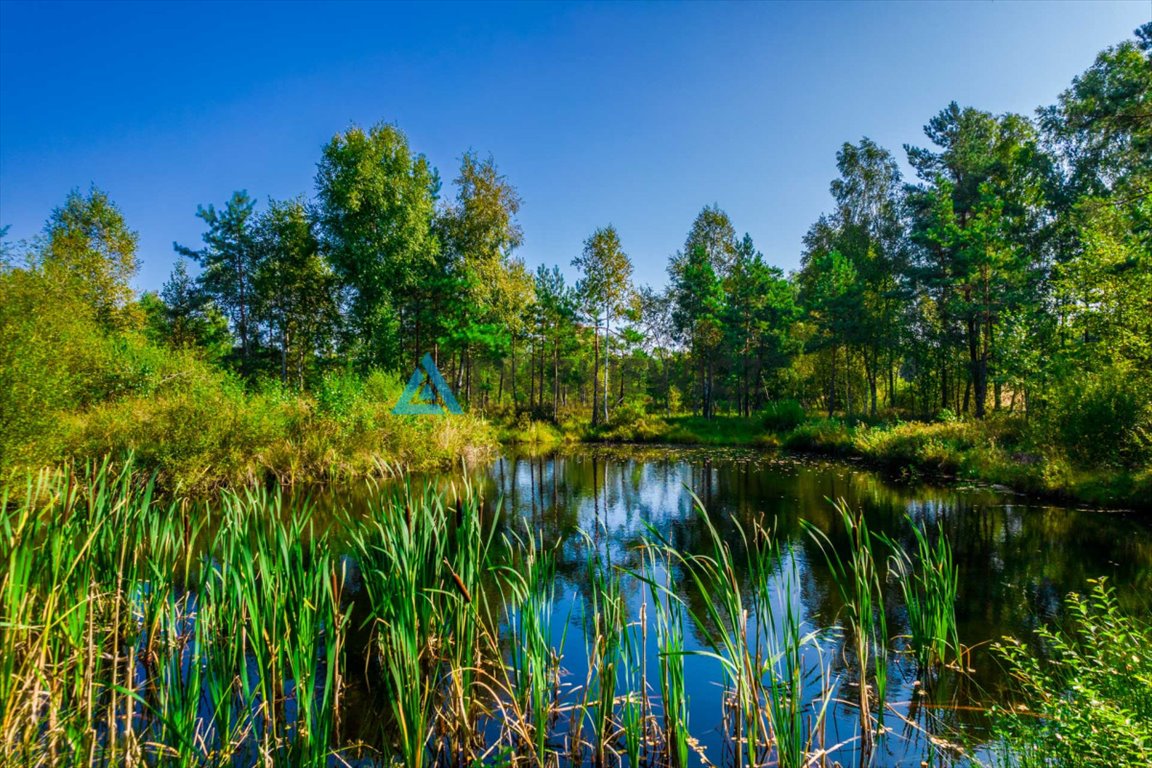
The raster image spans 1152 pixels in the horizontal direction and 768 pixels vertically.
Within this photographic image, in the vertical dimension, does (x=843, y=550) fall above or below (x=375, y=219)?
below

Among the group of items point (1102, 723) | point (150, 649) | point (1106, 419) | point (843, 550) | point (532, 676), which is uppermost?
point (1106, 419)

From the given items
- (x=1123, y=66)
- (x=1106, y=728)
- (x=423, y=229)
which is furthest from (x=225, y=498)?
(x=1123, y=66)

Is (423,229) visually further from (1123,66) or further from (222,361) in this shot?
(1123,66)

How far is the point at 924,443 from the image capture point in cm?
1752

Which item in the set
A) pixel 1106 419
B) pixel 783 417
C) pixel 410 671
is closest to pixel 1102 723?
pixel 410 671

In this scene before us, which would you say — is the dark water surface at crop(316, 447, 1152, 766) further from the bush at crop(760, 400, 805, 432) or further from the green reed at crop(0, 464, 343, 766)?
the bush at crop(760, 400, 805, 432)

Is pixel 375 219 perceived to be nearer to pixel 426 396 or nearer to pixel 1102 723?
pixel 426 396

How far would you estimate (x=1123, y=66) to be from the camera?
18078 millimetres

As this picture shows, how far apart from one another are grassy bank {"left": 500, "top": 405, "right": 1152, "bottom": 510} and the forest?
9 centimetres

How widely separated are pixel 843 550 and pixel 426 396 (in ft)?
58.5

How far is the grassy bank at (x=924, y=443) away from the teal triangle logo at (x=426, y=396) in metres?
4.58

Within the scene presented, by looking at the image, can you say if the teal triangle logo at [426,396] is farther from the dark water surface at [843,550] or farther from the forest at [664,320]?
the dark water surface at [843,550]

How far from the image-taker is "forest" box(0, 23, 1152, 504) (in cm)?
1157

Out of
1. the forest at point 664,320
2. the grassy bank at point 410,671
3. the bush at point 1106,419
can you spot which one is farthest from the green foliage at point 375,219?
the bush at point 1106,419
